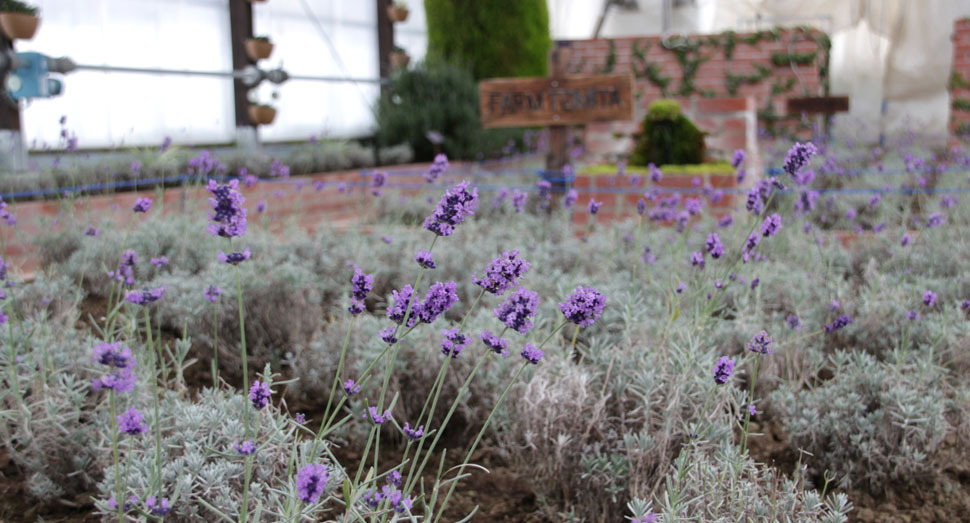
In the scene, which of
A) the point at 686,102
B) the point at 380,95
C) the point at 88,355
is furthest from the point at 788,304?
the point at 380,95

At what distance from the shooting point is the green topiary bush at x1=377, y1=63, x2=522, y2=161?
8562 mm

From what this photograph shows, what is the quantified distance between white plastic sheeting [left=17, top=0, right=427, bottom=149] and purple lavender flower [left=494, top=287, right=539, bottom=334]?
4.45m

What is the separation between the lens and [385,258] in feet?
12.0

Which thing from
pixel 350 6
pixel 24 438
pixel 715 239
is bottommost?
pixel 24 438

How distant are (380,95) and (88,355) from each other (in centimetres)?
777

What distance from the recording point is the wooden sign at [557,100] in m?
5.13

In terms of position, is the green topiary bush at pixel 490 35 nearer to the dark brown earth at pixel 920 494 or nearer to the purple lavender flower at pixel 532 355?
the dark brown earth at pixel 920 494

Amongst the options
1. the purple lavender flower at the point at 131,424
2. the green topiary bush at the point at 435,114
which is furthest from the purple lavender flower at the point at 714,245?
the green topiary bush at the point at 435,114

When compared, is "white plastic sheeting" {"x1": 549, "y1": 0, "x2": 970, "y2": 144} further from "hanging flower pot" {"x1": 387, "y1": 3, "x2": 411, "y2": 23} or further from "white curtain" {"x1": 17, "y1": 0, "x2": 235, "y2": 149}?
"white curtain" {"x1": 17, "y1": 0, "x2": 235, "y2": 149}

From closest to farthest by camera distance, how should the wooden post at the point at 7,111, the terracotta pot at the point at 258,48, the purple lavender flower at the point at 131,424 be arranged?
the purple lavender flower at the point at 131,424 < the wooden post at the point at 7,111 < the terracotta pot at the point at 258,48

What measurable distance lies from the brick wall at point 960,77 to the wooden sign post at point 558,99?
5.43 meters

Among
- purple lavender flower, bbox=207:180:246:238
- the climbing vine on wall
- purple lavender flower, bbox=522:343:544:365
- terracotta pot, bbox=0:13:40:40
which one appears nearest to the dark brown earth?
purple lavender flower, bbox=522:343:544:365

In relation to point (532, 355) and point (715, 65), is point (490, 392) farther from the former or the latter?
point (715, 65)

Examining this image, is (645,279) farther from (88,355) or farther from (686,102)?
(686,102)
